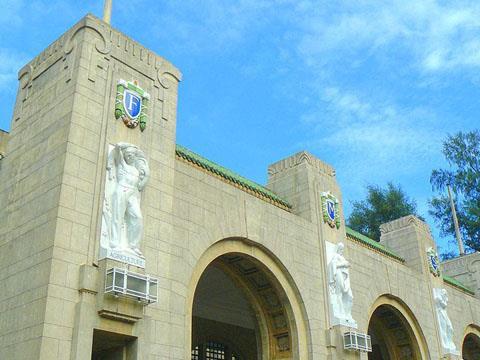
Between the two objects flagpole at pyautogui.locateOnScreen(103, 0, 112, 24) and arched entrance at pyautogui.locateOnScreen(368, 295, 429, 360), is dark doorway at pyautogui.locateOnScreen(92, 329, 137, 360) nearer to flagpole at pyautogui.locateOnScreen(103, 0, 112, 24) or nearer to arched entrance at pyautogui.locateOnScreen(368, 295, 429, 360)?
flagpole at pyautogui.locateOnScreen(103, 0, 112, 24)

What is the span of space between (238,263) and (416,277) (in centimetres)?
885

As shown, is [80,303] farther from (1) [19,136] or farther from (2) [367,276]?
(2) [367,276]

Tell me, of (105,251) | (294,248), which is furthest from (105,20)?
(294,248)

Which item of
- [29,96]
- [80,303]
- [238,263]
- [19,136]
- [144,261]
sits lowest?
[80,303]

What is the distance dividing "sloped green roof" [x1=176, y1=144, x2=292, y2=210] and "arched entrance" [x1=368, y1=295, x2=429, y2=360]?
17.6ft

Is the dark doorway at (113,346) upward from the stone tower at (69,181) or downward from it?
downward

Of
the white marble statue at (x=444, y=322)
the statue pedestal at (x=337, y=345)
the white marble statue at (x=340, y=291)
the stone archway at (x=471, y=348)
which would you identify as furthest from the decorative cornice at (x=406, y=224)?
the statue pedestal at (x=337, y=345)

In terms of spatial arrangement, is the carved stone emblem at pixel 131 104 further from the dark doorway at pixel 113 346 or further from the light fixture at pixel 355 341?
the light fixture at pixel 355 341

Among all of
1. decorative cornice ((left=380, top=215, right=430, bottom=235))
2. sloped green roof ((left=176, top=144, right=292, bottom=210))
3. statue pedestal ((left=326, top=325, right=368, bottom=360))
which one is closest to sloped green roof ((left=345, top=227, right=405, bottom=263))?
decorative cornice ((left=380, top=215, right=430, bottom=235))

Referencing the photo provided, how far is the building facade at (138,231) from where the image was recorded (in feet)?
36.6

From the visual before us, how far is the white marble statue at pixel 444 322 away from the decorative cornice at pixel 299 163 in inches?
273

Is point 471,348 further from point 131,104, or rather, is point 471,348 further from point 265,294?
point 131,104

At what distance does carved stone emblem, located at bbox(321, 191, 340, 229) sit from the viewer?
61.8ft

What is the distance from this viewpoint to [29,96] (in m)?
13.9
